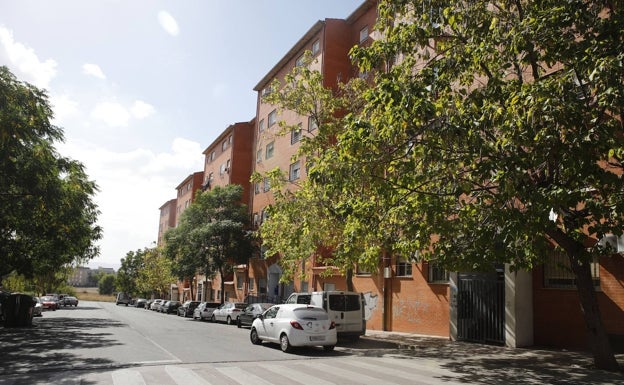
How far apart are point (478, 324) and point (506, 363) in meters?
5.13

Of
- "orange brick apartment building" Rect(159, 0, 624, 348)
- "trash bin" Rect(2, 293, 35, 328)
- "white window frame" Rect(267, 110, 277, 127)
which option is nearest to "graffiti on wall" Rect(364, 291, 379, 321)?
"orange brick apartment building" Rect(159, 0, 624, 348)

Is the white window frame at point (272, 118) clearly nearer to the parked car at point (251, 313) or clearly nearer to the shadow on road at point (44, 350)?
the parked car at point (251, 313)

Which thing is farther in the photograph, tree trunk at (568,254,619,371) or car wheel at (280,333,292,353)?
car wheel at (280,333,292,353)

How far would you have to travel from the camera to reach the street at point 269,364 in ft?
30.8

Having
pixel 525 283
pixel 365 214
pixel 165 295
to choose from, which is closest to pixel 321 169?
pixel 365 214

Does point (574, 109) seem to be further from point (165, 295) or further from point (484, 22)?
point (165, 295)

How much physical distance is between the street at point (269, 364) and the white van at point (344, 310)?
981mm

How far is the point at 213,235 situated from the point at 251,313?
13.3 m

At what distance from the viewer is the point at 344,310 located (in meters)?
17.3

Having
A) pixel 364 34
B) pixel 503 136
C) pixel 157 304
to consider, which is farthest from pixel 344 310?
pixel 157 304

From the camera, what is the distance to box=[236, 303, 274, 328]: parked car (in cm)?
2434

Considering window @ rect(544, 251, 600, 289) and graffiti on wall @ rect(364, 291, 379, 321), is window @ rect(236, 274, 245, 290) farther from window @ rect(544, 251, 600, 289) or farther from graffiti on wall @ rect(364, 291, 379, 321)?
window @ rect(544, 251, 600, 289)

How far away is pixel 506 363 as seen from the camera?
1223 cm

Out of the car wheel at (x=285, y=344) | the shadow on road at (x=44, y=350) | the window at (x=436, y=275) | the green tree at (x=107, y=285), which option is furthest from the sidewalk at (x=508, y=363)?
the green tree at (x=107, y=285)
